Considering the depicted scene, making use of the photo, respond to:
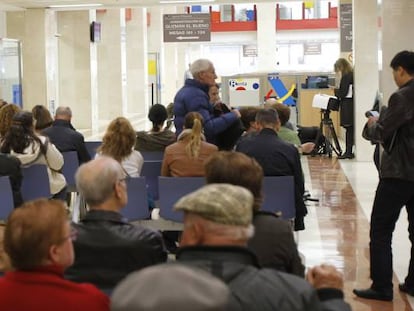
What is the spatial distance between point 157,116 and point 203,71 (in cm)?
110

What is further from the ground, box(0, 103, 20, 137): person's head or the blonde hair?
box(0, 103, 20, 137): person's head

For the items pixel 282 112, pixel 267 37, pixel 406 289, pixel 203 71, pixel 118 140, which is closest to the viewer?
pixel 406 289

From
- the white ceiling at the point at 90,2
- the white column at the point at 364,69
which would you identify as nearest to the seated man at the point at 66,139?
the white column at the point at 364,69

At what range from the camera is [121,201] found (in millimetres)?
3123

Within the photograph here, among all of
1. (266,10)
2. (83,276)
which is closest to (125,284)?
(83,276)

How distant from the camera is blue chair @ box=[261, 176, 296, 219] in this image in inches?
200

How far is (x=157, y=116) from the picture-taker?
7203 millimetres

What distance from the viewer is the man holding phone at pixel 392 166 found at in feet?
14.6

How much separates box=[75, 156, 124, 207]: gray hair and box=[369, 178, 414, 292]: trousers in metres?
2.14

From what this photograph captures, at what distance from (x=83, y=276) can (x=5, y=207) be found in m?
2.53

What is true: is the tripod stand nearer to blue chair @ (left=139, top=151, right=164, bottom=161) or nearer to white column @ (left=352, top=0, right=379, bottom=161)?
white column @ (left=352, top=0, right=379, bottom=161)

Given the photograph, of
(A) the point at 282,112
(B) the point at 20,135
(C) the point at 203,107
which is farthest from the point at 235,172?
(A) the point at 282,112

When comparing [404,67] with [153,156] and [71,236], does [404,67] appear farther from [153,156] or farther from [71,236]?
[153,156]

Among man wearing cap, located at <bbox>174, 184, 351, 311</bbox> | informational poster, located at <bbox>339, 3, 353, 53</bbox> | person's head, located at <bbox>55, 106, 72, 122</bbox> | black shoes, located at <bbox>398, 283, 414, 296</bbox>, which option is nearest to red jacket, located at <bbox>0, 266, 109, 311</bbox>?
man wearing cap, located at <bbox>174, 184, 351, 311</bbox>
